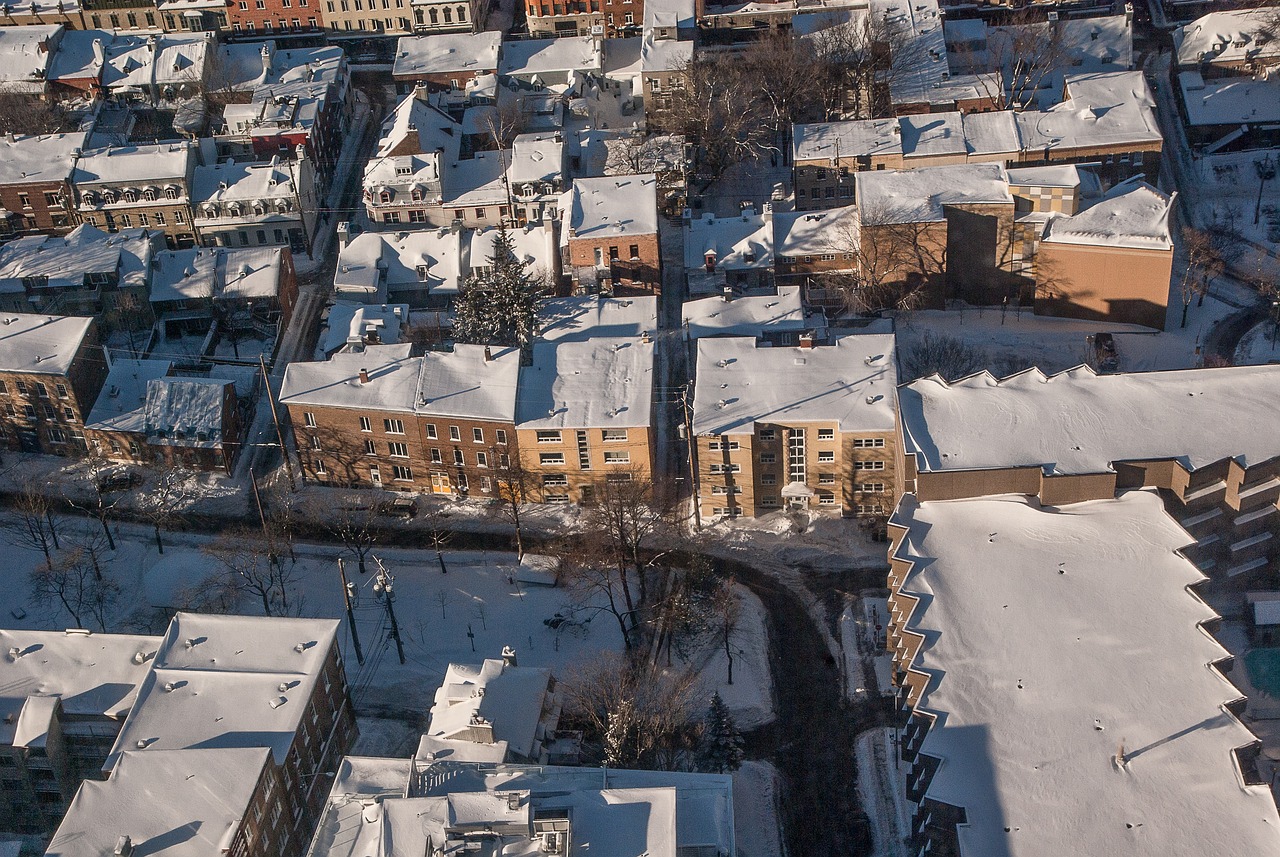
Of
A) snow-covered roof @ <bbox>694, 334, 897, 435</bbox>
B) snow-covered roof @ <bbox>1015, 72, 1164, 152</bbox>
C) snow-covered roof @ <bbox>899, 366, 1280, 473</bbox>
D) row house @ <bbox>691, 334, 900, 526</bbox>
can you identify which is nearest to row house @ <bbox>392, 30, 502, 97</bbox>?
snow-covered roof @ <bbox>1015, 72, 1164, 152</bbox>

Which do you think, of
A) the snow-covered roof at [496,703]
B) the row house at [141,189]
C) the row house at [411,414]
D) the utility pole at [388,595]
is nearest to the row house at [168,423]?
the row house at [411,414]

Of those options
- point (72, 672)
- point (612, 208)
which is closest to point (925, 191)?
point (612, 208)

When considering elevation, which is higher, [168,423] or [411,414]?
[411,414]

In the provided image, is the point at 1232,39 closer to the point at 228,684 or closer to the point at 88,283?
the point at 88,283

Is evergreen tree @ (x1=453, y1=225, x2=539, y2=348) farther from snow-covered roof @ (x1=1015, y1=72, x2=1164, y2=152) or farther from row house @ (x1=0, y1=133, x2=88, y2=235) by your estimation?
snow-covered roof @ (x1=1015, y1=72, x2=1164, y2=152)

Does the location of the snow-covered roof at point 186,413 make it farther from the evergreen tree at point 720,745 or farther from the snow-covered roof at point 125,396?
the evergreen tree at point 720,745

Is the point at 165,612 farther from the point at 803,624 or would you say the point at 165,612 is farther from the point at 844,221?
the point at 844,221

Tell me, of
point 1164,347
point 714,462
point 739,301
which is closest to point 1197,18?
point 1164,347
